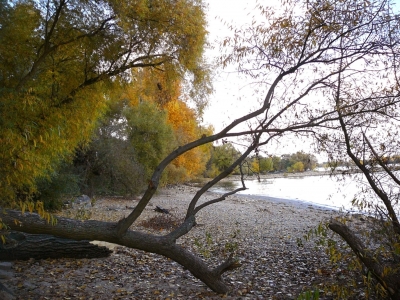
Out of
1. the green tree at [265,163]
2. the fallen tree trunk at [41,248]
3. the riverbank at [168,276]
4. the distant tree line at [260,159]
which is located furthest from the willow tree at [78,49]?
the green tree at [265,163]

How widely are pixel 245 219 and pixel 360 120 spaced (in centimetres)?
776

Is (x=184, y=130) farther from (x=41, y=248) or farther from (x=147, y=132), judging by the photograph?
(x=41, y=248)

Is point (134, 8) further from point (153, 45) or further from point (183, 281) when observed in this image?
point (183, 281)

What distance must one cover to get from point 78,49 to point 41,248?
327 centimetres

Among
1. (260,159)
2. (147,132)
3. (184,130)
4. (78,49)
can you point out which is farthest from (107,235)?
(184,130)

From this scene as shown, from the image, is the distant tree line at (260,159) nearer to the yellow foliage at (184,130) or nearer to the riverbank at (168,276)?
the riverbank at (168,276)

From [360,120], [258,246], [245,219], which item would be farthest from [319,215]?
[360,120]

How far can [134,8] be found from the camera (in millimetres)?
4926

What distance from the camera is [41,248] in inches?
218

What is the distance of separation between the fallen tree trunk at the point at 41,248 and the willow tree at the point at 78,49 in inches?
32.8

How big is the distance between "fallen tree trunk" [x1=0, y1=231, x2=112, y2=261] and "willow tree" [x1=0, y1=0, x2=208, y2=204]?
0.83 m

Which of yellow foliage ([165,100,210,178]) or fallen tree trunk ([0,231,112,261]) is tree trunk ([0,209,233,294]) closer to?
fallen tree trunk ([0,231,112,261])

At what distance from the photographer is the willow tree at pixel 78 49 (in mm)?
4754

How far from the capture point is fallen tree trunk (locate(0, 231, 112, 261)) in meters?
5.34
